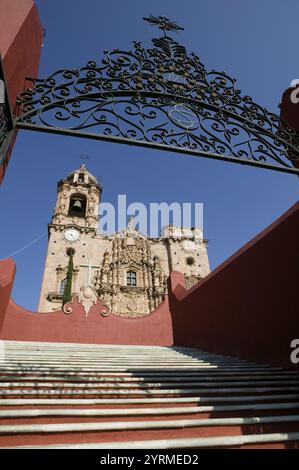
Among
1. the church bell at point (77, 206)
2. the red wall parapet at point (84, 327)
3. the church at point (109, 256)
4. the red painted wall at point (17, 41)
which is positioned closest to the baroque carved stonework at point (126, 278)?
the church at point (109, 256)

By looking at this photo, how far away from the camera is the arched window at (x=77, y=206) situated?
2767 cm

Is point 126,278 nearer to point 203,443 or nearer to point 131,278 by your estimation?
point 131,278

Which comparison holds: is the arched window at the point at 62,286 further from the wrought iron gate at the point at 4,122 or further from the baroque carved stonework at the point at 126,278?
the wrought iron gate at the point at 4,122

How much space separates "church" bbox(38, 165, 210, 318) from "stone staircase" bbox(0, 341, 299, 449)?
63.5 ft

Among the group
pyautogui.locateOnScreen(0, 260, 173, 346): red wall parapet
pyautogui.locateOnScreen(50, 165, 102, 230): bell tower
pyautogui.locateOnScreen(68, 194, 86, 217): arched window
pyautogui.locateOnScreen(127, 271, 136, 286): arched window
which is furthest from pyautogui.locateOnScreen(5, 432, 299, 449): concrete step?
pyautogui.locateOnScreen(68, 194, 86, 217): arched window

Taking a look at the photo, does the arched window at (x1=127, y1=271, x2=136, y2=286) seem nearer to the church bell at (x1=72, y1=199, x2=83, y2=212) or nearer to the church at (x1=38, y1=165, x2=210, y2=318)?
the church at (x1=38, y1=165, x2=210, y2=318)

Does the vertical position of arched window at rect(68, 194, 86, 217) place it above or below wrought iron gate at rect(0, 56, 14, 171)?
above

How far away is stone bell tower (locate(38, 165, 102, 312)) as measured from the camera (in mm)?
22105

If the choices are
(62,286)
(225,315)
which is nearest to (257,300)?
(225,315)

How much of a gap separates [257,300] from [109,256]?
21.8 m

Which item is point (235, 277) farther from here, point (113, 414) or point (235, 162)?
point (113, 414)

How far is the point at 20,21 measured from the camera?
3377 mm

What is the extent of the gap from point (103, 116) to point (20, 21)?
1.69m

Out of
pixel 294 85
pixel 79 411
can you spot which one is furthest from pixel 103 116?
pixel 294 85
